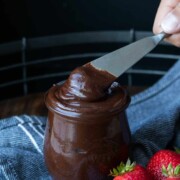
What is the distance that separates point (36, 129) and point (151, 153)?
0.19 meters

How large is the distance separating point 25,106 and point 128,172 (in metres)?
0.37

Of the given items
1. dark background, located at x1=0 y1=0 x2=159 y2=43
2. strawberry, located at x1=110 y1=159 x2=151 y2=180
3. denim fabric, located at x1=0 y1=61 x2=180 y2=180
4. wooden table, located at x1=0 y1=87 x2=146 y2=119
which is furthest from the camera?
dark background, located at x1=0 y1=0 x2=159 y2=43

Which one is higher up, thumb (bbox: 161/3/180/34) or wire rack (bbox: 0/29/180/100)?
thumb (bbox: 161/3/180/34)

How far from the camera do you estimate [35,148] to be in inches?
27.0

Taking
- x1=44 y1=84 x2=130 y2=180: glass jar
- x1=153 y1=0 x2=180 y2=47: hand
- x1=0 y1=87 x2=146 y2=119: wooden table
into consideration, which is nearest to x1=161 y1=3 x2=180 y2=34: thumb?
x1=153 y1=0 x2=180 y2=47: hand

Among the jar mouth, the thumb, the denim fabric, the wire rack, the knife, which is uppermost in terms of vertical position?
the thumb

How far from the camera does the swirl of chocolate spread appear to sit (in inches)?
20.7

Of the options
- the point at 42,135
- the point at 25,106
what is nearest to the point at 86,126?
the point at 42,135

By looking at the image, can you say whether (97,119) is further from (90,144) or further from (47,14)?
(47,14)

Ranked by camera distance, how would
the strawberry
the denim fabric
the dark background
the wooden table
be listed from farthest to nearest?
the dark background < the wooden table < the denim fabric < the strawberry

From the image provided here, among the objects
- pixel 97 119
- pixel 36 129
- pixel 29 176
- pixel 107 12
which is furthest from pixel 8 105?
pixel 107 12

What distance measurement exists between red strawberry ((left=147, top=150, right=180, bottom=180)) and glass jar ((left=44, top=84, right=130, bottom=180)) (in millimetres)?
40

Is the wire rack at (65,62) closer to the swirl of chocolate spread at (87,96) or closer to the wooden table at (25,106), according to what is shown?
the wooden table at (25,106)

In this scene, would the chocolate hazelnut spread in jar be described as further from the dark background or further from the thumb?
the dark background
